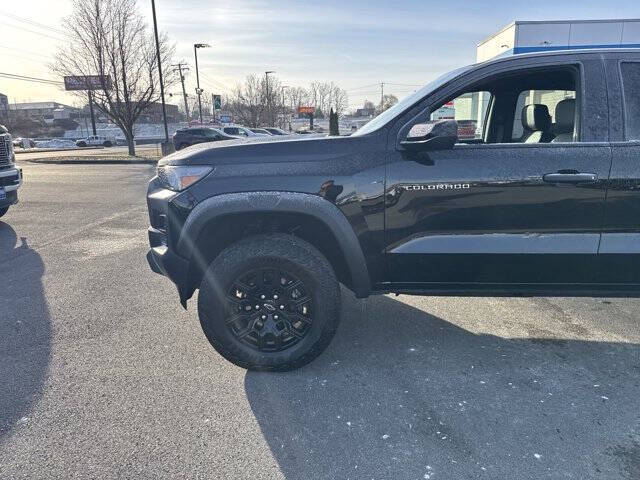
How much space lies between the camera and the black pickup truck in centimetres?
284

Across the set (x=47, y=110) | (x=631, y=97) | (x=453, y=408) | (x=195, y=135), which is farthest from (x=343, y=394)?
(x=47, y=110)

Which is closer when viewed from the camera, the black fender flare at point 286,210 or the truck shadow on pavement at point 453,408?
the truck shadow on pavement at point 453,408

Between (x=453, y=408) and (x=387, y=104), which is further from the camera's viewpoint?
(x=387, y=104)

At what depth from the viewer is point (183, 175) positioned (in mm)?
3039

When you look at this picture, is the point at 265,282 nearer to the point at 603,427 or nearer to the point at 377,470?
the point at 377,470

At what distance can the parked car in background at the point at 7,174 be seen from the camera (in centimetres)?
748

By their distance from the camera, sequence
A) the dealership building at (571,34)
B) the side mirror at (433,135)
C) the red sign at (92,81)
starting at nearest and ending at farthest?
the side mirror at (433,135) → the dealership building at (571,34) → the red sign at (92,81)

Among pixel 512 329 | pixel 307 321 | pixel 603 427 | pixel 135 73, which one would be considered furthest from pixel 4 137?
pixel 135 73

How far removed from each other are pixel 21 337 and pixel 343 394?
2582 millimetres

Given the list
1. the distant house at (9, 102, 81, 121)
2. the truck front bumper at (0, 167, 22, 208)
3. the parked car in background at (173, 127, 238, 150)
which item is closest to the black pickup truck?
the truck front bumper at (0, 167, 22, 208)

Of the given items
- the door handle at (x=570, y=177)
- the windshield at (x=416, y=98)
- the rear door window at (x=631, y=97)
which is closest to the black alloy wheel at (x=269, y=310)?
the windshield at (x=416, y=98)

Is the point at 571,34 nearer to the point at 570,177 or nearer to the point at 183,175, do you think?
the point at 570,177

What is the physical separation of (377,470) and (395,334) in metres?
1.51

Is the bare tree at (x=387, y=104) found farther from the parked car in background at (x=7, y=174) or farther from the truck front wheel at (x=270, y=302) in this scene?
the parked car in background at (x=7, y=174)
